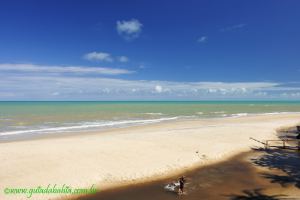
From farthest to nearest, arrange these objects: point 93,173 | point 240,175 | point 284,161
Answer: point 284,161 < point 240,175 < point 93,173

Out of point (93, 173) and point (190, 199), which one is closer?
point (190, 199)

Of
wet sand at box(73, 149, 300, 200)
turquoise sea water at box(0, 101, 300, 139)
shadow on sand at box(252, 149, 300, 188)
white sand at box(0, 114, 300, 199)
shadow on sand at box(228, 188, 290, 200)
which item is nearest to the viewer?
shadow on sand at box(228, 188, 290, 200)

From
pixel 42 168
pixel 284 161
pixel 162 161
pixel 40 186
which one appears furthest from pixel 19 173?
pixel 284 161

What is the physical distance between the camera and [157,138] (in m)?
27.9

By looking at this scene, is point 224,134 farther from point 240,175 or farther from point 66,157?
point 66,157

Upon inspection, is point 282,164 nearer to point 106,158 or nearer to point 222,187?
point 222,187

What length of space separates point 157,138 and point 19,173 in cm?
1470

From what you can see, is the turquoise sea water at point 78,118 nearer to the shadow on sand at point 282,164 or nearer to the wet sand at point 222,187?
the wet sand at point 222,187

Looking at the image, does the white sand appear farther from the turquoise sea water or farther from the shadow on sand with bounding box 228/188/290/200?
the turquoise sea water

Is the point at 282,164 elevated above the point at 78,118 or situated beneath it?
situated beneath

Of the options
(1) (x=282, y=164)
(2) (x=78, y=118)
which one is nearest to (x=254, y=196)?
(1) (x=282, y=164)

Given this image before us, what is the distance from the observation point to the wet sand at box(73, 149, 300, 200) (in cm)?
1391

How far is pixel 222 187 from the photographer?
15328 millimetres

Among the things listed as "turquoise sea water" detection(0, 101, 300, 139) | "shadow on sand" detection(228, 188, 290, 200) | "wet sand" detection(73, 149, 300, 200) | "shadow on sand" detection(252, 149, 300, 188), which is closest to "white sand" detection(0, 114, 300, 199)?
"wet sand" detection(73, 149, 300, 200)
